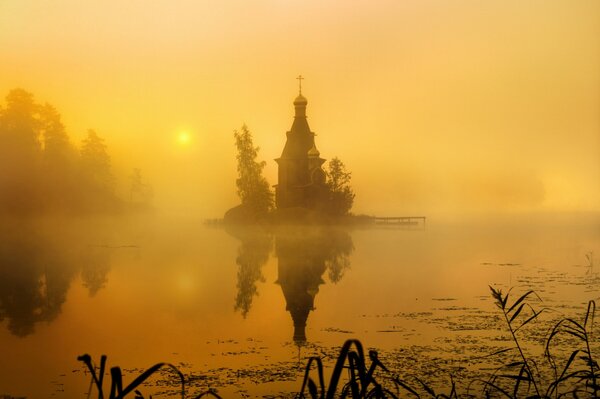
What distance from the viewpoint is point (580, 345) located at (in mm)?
13531

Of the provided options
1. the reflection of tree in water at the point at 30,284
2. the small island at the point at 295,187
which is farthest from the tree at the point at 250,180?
the reflection of tree in water at the point at 30,284

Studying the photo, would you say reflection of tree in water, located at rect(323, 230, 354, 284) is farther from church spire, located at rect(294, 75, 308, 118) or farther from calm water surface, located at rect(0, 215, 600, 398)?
church spire, located at rect(294, 75, 308, 118)

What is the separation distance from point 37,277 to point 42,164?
129 ft

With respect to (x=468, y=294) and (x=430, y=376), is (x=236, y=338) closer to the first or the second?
(x=430, y=376)

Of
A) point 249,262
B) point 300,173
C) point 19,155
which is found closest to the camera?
point 249,262

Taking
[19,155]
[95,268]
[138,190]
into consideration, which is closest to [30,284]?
[95,268]

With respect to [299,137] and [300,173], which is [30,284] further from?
[299,137]

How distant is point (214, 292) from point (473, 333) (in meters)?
11.7

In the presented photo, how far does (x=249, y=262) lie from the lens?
35.0 m

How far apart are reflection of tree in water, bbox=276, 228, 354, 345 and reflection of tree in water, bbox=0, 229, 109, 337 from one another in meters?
7.14

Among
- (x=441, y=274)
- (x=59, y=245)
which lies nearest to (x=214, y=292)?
(x=441, y=274)

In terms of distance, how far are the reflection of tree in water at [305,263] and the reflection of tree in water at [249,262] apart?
989 millimetres

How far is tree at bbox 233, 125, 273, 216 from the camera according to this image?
6006 cm

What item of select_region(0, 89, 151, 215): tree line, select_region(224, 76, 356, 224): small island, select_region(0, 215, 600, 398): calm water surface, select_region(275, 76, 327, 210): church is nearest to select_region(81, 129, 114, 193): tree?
select_region(0, 89, 151, 215): tree line
